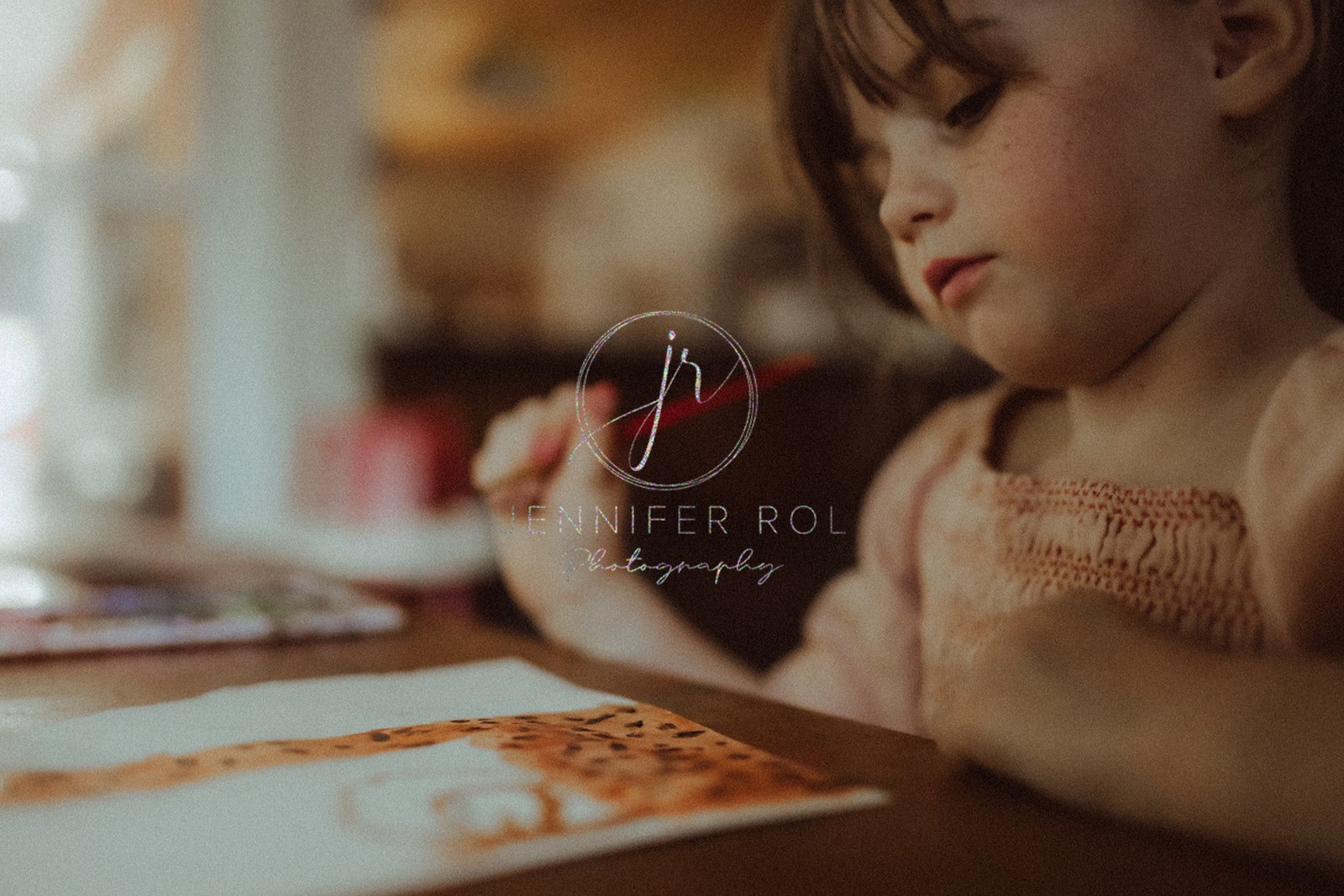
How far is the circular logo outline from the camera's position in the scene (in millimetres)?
540

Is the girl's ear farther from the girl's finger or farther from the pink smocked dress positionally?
the girl's finger

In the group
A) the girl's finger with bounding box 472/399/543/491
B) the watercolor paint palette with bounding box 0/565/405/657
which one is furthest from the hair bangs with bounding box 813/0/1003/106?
the watercolor paint palette with bounding box 0/565/405/657

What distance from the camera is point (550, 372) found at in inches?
35.3

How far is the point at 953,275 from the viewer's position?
44 cm

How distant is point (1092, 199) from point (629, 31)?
3211 mm

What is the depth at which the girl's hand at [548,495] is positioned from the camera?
1.87 feet

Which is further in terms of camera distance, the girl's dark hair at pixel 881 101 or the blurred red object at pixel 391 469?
the blurred red object at pixel 391 469

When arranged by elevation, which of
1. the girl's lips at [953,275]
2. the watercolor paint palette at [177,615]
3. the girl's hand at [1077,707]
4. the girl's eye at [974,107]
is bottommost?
the watercolor paint palette at [177,615]

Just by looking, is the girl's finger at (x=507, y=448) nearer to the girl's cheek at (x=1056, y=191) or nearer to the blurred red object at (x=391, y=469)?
the blurred red object at (x=391, y=469)

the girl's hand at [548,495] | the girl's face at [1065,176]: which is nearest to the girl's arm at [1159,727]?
the girl's face at [1065,176]

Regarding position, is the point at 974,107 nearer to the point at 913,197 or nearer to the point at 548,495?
the point at 913,197

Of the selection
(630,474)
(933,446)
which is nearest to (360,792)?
(630,474)

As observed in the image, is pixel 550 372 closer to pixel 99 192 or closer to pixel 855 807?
pixel 855 807

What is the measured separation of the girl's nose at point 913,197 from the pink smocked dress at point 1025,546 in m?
0.12
